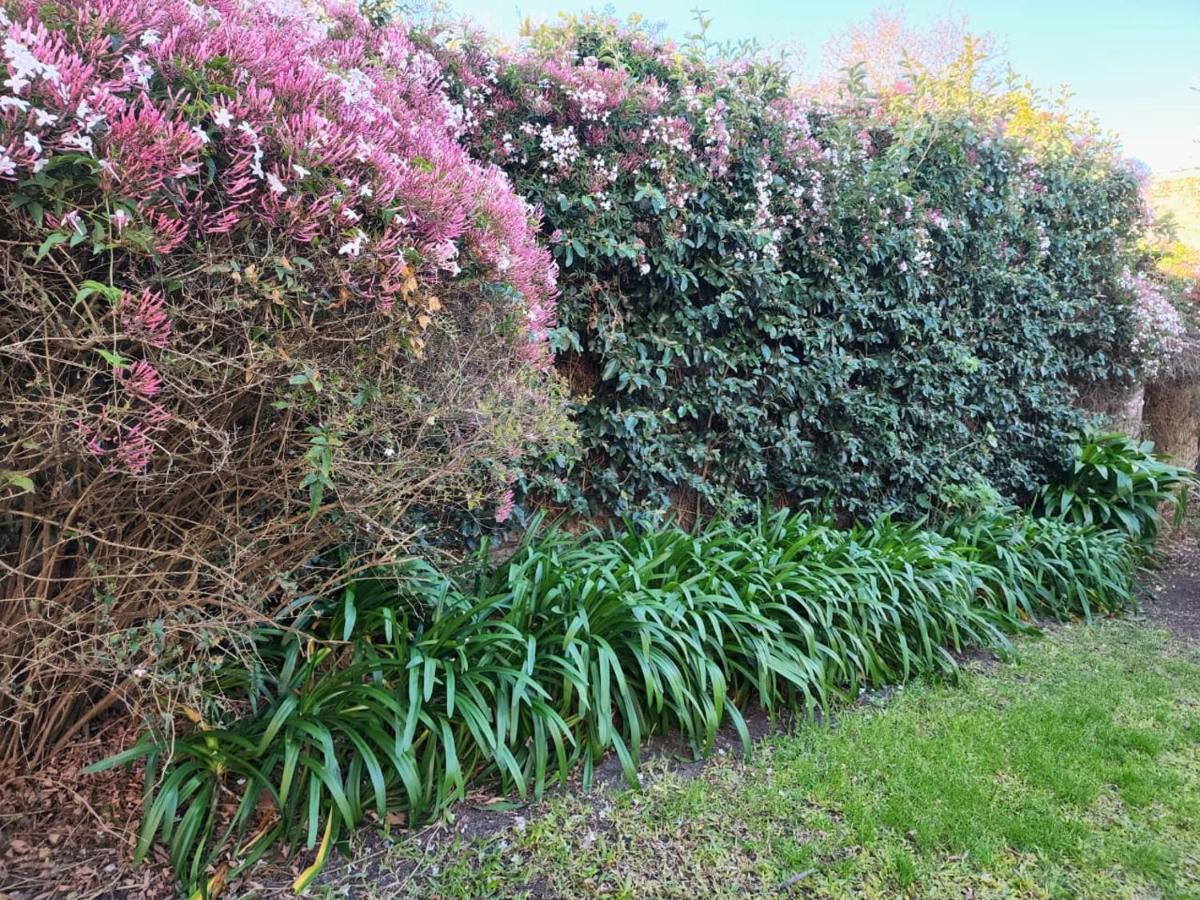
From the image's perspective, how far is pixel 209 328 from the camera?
1530mm

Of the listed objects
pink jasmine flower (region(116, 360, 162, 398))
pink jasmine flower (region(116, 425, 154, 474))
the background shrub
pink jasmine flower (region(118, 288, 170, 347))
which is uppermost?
Answer: pink jasmine flower (region(118, 288, 170, 347))

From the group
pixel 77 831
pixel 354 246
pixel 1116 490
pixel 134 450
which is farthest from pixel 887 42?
pixel 77 831

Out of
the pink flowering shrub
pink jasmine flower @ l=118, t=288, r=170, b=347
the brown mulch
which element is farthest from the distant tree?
the brown mulch

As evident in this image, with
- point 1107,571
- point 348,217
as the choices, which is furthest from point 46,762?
point 1107,571

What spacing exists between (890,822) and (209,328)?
2.46 m

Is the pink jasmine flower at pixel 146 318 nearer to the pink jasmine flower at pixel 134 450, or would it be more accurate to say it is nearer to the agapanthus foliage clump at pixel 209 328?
the agapanthus foliage clump at pixel 209 328

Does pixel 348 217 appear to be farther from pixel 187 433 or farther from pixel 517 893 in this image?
pixel 517 893

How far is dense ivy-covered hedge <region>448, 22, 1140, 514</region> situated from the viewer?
327 cm

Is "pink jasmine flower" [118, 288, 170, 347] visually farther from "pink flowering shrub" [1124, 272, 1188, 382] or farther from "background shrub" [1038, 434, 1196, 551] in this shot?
"pink flowering shrub" [1124, 272, 1188, 382]

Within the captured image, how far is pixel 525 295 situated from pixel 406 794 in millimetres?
1654

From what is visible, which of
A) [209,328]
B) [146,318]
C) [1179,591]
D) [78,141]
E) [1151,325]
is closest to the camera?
[78,141]

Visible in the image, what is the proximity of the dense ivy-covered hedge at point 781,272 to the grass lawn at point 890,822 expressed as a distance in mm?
1569

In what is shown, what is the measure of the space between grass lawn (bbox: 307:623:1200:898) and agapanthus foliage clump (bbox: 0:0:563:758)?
1.00 metres

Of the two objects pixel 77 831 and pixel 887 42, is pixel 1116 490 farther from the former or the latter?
pixel 77 831
